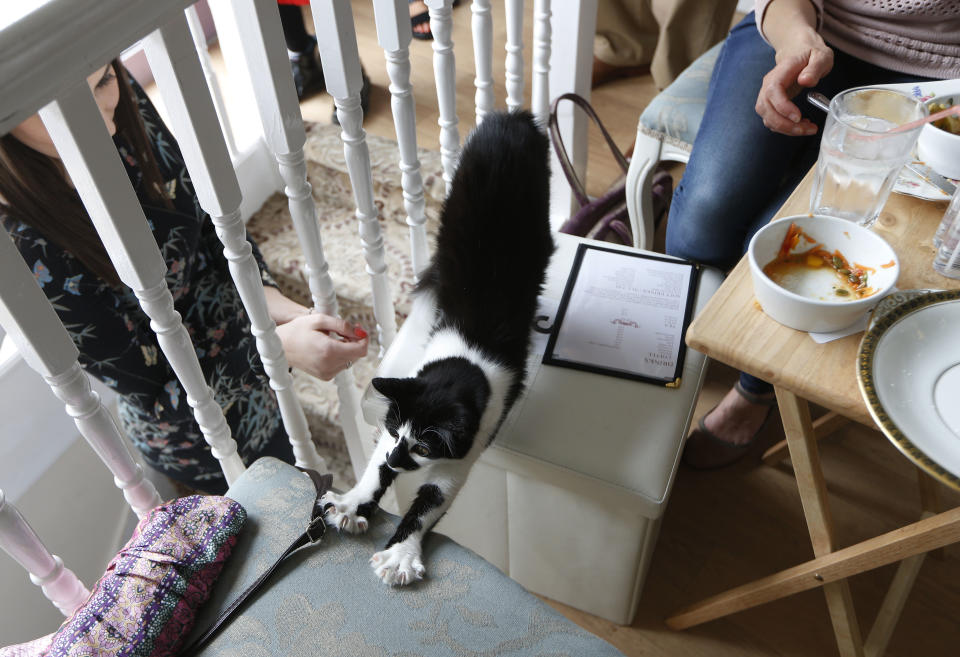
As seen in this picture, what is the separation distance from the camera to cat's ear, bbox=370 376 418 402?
828mm

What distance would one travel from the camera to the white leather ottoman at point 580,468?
3.05 ft

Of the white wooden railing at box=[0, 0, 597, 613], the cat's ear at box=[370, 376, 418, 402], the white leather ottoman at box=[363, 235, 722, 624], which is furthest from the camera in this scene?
the white leather ottoman at box=[363, 235, 722, 624]

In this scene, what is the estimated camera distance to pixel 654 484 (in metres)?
0.91

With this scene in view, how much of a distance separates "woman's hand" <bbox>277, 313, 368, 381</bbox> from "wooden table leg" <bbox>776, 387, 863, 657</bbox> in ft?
1.85

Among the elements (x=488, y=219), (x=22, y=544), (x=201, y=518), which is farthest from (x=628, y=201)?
(x=22, y=544)

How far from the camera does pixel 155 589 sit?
0.67m

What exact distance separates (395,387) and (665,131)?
0.83 meters

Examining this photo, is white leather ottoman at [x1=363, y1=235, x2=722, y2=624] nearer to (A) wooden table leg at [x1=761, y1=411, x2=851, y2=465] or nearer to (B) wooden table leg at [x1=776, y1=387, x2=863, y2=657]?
(B) wooden table leg at [x1=776, y1=387, x2=863, y2=657]

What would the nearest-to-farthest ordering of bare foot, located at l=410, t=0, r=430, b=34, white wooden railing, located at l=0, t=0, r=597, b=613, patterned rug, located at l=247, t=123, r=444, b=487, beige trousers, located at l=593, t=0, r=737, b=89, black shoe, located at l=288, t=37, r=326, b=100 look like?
white wooden railing, located at l=0, t=0, r=597, b=613
patterned rug, located at l=247, t=123, r=444, b=487
beige trousers, located at l=593, t=0, r=737, b=89
black shoe, located at l=288, t=37, r=326, b=100
bare foot, located at l=410, t=0, r=430, b=34

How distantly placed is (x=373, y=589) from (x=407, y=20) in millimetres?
684

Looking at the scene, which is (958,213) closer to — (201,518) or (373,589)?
(373,589)

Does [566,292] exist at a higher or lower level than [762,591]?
higher

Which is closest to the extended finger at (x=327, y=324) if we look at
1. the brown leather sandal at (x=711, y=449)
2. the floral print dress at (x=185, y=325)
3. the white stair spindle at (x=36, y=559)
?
the floral print dress at (x=185, y=325)

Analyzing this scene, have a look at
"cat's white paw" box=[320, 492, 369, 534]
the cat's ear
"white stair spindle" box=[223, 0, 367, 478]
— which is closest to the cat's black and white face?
the cat's ear
